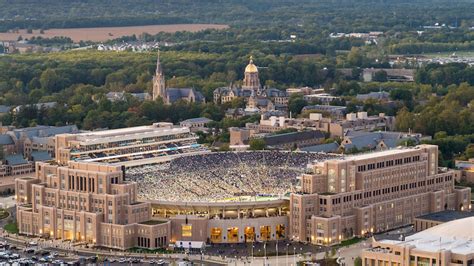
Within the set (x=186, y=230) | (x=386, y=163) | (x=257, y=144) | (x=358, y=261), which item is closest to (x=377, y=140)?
(x=257, y=144)

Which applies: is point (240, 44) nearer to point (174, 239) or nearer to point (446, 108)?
point (446, 108)

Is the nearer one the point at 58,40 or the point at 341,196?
the point at 341,196

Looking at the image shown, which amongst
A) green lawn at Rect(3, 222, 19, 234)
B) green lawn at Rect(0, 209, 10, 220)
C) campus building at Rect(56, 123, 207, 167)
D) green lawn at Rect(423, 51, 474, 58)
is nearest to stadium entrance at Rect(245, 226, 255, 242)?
campus building at Rect(56, 123, 207, 167)

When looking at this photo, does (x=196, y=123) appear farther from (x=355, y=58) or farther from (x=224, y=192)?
(x=355, y=58)

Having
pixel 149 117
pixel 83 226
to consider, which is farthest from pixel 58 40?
pixel 83 226

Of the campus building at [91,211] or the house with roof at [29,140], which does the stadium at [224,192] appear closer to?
the campus building at [91,211]

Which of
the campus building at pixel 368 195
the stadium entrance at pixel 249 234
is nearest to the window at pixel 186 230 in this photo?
the stadium entrance at pixel 249 234

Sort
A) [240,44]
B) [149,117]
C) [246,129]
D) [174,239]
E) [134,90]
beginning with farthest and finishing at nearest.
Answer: [240,44], [134,90], [149,117], [246,129], [174,239]
